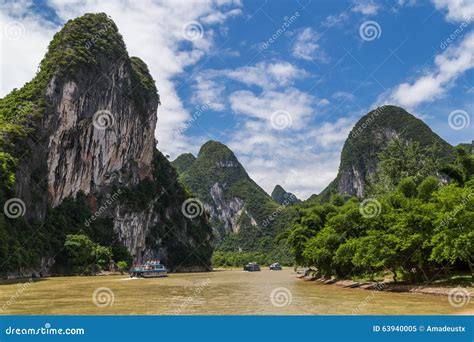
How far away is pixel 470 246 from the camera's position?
2267cm

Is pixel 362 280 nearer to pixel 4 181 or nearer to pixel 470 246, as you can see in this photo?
pixel 470 246

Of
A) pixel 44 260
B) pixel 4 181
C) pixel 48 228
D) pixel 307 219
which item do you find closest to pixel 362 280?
pixel 307 219

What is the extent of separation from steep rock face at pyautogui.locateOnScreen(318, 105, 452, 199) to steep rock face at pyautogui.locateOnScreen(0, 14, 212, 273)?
219 ft

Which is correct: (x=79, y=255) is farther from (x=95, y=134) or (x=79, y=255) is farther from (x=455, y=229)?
(x=455, y=229)

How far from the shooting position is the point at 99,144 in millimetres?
85938

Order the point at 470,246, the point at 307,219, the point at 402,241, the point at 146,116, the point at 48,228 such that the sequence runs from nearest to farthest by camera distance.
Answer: the point at 470,246 < the point at 402,241 < the point at 307,219 < the point at 48,228 < the point at 146,116

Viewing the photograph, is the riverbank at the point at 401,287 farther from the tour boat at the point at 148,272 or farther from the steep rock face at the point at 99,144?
the steep rock face at the point at 99,144

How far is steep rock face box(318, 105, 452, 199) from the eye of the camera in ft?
497

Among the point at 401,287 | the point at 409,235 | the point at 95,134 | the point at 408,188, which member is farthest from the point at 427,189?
the point at 95,134

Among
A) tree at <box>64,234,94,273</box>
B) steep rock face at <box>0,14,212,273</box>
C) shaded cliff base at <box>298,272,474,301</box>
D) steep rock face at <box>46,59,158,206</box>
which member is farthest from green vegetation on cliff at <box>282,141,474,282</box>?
steep rock face at <box>46,59,158,206</box>

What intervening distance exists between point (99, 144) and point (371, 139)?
114561 mm

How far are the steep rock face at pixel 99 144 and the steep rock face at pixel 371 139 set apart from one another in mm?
66667

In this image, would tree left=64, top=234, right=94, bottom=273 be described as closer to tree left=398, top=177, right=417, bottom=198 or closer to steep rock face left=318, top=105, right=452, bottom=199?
tree left=398, top=177, right=417, bottom=198

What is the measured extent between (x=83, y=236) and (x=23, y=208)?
41.6ft
